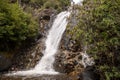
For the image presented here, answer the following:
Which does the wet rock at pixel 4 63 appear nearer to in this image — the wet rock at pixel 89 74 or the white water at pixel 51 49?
the white water at pixel 51 49

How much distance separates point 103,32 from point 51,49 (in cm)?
895

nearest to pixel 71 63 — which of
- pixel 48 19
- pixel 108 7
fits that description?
pixel 108 7

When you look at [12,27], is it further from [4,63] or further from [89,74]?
[89,74]

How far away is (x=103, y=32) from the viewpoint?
9.21 m

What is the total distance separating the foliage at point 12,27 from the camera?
15508mm

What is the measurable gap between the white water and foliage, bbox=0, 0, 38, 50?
1625mm

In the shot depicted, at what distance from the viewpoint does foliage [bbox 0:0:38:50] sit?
15.5 meters

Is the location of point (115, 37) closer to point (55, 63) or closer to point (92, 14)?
point (92, 14)

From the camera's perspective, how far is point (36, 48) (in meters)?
17.9

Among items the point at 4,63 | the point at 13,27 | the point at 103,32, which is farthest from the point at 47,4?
the point at 103,32

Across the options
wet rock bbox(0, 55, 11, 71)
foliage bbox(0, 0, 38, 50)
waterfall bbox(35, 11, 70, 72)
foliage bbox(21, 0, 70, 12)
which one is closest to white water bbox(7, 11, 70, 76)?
waterfall bbox(35, 11, 70, 72)

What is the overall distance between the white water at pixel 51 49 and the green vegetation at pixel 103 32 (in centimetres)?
353

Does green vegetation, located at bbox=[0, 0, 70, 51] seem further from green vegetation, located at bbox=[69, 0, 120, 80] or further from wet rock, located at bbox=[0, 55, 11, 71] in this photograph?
green vegetation, located at bbox=[69, 0, 120, 80]

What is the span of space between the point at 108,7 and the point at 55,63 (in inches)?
283
